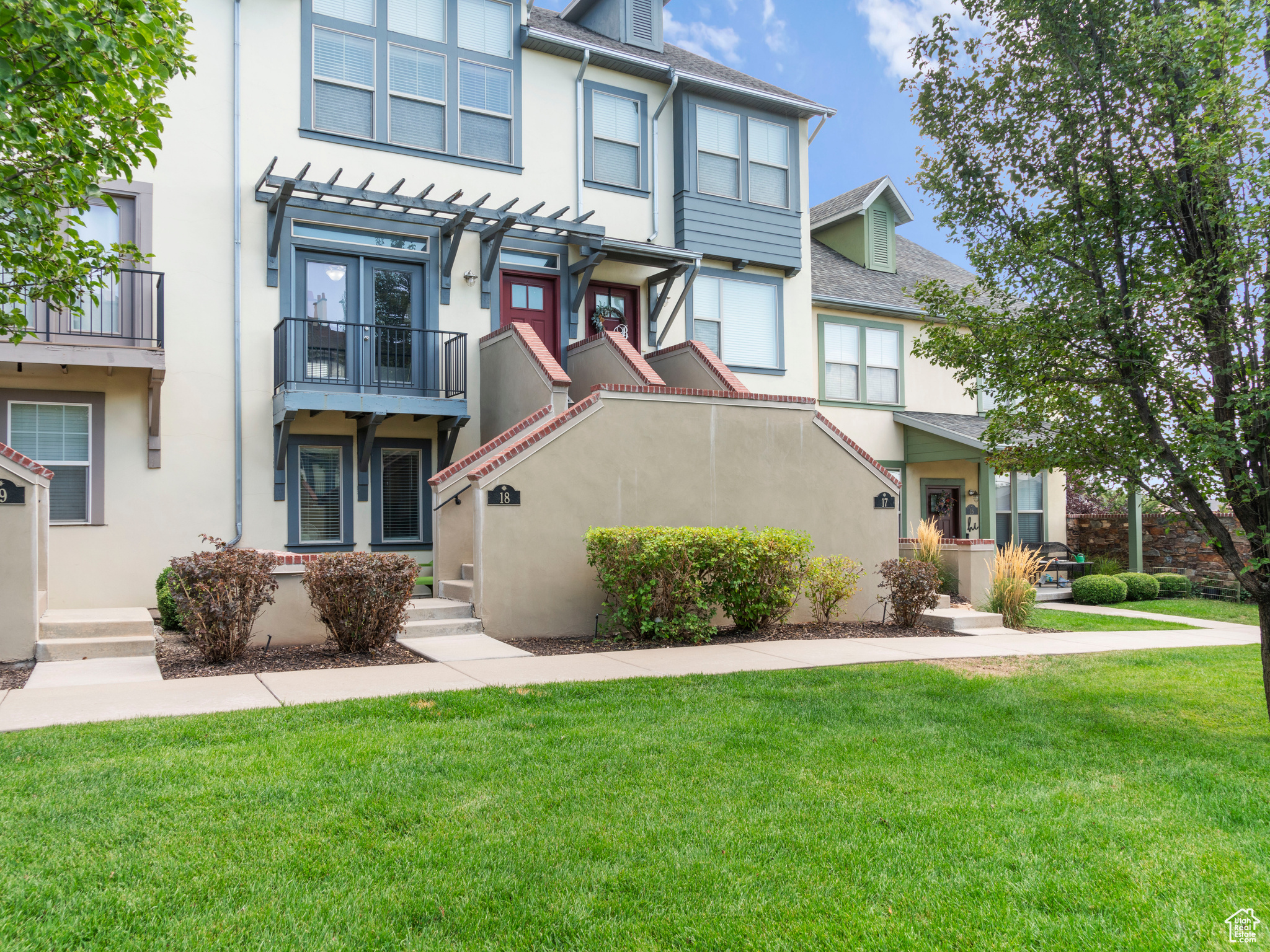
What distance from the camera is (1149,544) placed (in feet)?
64.2

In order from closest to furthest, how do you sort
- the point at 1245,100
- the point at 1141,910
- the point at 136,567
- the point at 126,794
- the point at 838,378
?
1. the point at 1141,910
2. the point at 126,794
3. the point at 1245,100
4. the point at 136,567
5. the point at 838,378

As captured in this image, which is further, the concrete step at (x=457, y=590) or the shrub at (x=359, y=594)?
the concrete step at (x=457, y=590)

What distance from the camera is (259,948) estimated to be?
3102 mm

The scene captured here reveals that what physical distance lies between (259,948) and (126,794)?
1.83 m

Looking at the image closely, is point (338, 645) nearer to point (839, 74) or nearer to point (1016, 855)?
point (1016, 855)

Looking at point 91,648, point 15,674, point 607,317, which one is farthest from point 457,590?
point 607,317

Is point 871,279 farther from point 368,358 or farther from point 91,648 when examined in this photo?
point 91,648

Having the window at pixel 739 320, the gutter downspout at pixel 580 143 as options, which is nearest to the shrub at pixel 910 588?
the window at pixel 739 320

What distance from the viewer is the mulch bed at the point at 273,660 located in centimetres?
804

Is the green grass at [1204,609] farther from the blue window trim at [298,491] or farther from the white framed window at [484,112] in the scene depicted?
the white framed window at [484,112]

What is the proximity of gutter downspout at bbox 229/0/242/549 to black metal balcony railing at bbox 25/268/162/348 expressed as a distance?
3.17 ft

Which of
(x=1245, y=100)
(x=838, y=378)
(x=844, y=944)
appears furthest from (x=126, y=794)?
(x=838, y=378)

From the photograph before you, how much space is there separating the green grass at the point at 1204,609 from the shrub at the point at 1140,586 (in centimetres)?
19

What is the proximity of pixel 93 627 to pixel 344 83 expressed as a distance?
815 centimetres
